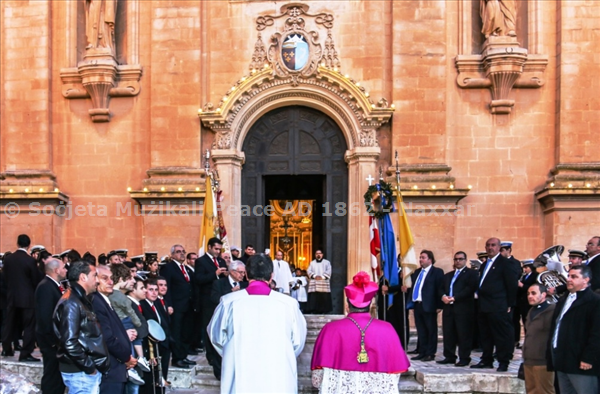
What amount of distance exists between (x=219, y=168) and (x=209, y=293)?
565 centimetres

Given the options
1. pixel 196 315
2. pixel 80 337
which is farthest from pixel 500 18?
pixel 80 337

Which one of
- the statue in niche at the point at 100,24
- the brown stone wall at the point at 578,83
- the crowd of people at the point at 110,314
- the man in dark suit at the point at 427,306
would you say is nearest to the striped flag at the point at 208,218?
the crowd of people at the point at 110,314

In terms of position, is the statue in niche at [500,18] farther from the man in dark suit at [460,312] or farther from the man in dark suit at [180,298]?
the man in dark suit at [180,298]

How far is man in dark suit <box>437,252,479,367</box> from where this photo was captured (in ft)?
39.6

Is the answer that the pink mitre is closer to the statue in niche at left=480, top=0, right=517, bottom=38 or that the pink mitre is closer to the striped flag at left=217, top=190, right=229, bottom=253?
the striped flag at left=217, top=190, right=229, bottom=253

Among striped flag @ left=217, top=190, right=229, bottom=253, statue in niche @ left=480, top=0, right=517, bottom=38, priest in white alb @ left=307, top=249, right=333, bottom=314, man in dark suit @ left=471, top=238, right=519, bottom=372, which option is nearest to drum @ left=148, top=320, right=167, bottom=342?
man in dark suit @ left=471, top=238, right=519, bottom=372

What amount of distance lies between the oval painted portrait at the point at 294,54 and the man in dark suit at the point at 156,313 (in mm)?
8832

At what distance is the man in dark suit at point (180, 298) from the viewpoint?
12.1 m

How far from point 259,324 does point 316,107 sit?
11355 millimetres

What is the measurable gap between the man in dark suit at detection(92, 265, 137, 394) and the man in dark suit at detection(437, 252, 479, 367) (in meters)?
5.82

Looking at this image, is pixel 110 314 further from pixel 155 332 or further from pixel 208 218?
pixel 208 218

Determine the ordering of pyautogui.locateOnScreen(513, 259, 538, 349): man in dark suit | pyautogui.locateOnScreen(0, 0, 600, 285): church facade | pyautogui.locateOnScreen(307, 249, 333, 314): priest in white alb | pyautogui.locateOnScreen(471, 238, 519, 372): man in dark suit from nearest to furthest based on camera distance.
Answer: pyautogui.locateOnScreen(471, 238, 519, 372): man in dark suit, pyautogui.locateOnScreen(513, 259, 538, 349): man in dark suit, pyautogui.locateOnScreen(0, 0, 600, 285): church facade, pyautogui.locateOnScreen(307, 249, 333, 314): priest in white alb

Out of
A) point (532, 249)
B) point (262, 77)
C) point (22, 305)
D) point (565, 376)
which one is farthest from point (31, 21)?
point (565, 376)

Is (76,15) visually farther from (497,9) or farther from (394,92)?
(497,9)
